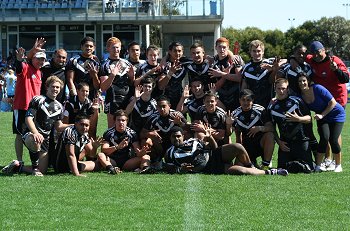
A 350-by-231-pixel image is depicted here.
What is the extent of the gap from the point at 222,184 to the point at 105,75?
9.42 feet

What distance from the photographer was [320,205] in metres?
7.35

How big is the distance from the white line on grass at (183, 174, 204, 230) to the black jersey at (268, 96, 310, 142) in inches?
A: 58.3

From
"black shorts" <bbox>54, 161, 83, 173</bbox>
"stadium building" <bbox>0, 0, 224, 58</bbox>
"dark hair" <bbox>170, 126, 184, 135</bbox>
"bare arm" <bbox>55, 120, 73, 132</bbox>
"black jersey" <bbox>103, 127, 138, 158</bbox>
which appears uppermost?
"stadium building" <bbox>0, 0, 224, 58</bbox>

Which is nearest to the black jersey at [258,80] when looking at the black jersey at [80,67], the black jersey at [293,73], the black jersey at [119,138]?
the black jersey at [293,73]

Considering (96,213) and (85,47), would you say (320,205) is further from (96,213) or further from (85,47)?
(85,47)

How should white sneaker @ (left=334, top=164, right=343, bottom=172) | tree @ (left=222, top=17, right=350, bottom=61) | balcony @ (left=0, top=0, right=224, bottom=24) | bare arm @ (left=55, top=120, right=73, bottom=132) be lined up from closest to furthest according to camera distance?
bare arm @ (left=55, top=120, right=73, bottom=132)
white sneaker @ (left=334, top=164, right=343, bottom=172)
balcony @ (left=0, top=0, right=224, bottom=24)
tree @ (left=222, top=17, right=350, bottom=61)

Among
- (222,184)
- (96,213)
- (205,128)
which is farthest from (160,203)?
(205,128)

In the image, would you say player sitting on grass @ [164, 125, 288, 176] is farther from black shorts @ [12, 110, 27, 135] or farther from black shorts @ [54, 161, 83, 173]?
black shorts @ [12, 110, 27, 135]

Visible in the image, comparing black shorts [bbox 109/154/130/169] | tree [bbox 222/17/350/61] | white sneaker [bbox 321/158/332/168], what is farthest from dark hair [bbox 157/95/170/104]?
tree [bbox 222/17/350/61]

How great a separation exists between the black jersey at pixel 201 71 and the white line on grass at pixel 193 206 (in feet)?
6.33

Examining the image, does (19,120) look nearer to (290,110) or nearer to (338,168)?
(290,110)

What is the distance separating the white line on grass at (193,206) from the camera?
21.1 feet

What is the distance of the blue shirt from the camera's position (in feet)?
32.0

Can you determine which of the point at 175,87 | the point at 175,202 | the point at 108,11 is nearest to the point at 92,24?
the point at 108,11
